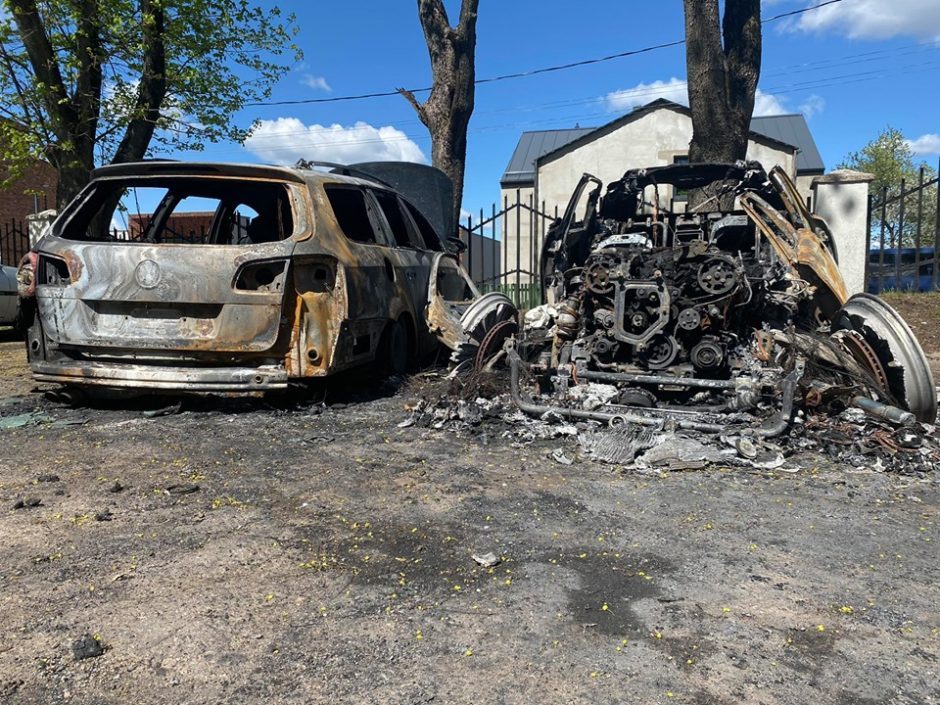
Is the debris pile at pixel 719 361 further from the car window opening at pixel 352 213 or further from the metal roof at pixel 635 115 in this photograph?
the metal roof at pixel 635 115

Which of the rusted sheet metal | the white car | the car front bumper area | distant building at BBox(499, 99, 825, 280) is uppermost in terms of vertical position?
distant building at BBox(499, 99, 825, 280)

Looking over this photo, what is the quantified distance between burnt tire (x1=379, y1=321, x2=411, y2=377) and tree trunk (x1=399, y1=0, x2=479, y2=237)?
5640 millimetres

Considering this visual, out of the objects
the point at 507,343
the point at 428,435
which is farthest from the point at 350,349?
the point at 507,343

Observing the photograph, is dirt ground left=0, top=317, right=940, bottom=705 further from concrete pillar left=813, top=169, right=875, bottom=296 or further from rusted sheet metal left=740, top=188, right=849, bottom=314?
concrete pillar left=813, top=169, right=875, bottom=296

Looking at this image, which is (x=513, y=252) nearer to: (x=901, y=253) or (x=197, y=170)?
(x=901, y=253)

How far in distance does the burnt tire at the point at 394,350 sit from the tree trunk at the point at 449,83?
5.64 metres

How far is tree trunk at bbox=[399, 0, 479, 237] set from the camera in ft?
38.3

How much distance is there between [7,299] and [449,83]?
7.41 meters

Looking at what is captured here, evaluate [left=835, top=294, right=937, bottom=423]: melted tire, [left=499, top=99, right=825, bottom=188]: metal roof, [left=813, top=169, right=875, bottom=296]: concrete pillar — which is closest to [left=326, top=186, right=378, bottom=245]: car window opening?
[left=835, top=294, right=937, bottom=423]: melted tire

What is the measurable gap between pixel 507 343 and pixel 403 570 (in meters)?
3.02

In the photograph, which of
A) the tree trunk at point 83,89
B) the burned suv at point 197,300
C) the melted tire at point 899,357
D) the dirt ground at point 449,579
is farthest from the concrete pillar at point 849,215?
the tree trunk at point 83,89

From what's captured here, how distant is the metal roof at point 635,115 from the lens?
26188 mm

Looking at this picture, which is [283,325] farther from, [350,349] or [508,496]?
[508,496]

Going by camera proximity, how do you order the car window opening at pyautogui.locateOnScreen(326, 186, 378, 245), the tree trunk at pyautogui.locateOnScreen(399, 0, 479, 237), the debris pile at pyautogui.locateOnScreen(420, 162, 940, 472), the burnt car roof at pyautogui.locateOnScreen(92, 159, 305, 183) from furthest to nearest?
the tree trunk at pyautogui.locateOnScreen(399, 0, 479, 237)
the car window opening at pyautogui.locateOnScreen(326, 186, 378, 245)
the burnt car roof at pyautogui.locateOnScreen(92, 159, 305, 183)
the debris pile at pyautogui.locateOnScreen(420, 162, 940, 472)
